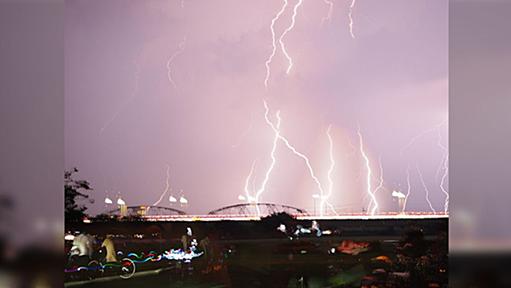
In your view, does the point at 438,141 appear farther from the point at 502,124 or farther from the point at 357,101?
the point at 502,124

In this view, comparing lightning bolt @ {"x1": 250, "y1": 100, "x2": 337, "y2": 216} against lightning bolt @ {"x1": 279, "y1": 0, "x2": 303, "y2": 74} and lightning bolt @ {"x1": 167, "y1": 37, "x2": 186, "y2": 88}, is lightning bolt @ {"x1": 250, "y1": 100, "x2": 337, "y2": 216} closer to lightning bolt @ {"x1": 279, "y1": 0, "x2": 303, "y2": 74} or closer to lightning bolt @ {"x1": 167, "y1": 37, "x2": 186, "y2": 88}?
lightning bolt @ {"x1": 279, "y1": 0, "x2": 303, "y2": 74}

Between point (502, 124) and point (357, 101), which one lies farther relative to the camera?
point (357, 101)

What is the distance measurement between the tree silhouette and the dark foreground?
61 millimetres

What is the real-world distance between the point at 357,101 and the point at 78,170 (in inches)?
54.4

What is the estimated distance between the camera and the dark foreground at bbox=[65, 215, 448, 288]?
2.86m

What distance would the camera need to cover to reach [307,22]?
2.85 metres

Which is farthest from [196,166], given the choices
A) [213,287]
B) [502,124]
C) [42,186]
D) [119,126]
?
[502,124]

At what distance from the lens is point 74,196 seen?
2828 mm

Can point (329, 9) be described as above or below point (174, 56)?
above

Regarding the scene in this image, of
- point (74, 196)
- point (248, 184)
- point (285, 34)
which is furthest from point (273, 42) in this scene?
point (74, 196)

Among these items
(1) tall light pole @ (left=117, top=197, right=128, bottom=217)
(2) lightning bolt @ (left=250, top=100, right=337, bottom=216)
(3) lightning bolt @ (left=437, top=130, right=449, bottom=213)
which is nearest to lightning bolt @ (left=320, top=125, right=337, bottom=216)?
(2) lightning bolt @ (left=250, top=100, right=337, bottom=216)

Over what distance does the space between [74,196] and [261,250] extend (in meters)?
0.93

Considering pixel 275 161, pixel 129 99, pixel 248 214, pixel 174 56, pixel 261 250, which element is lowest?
pixel 261 250

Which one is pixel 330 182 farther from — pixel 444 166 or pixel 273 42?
pixel 273 42
